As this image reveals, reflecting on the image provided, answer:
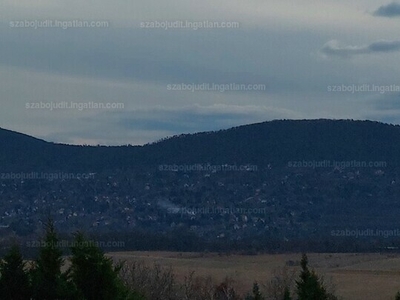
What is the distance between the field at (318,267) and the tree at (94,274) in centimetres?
4520

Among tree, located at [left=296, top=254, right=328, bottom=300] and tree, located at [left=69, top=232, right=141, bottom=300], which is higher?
tree, located at [left=69, top=232, right=141, bottom=300]

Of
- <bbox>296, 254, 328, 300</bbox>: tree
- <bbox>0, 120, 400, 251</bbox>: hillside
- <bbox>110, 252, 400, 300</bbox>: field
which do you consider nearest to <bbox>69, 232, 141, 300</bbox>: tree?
<bbox>296, 254, 328, 300</bbox>: tree

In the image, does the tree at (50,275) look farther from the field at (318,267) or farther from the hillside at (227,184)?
the hillside at (227,184)

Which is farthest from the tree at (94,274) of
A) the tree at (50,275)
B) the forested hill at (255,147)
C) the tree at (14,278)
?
the forested hill at (255,147)

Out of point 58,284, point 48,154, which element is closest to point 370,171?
point 48,154

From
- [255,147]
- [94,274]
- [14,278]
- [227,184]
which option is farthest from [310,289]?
[227,184]

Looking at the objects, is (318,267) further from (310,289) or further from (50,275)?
(50,275)

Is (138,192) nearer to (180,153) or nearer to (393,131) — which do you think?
(180,153)

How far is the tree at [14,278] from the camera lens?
1383cm

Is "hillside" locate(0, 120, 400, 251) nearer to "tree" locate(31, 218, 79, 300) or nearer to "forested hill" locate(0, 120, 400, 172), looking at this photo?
"forested hill" locate(0, 120, 400, 172)

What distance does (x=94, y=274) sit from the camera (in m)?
14.0

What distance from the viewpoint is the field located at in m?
64.1

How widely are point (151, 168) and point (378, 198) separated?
2520 cm

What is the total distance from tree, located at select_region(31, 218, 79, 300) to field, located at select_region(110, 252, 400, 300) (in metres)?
44.5
